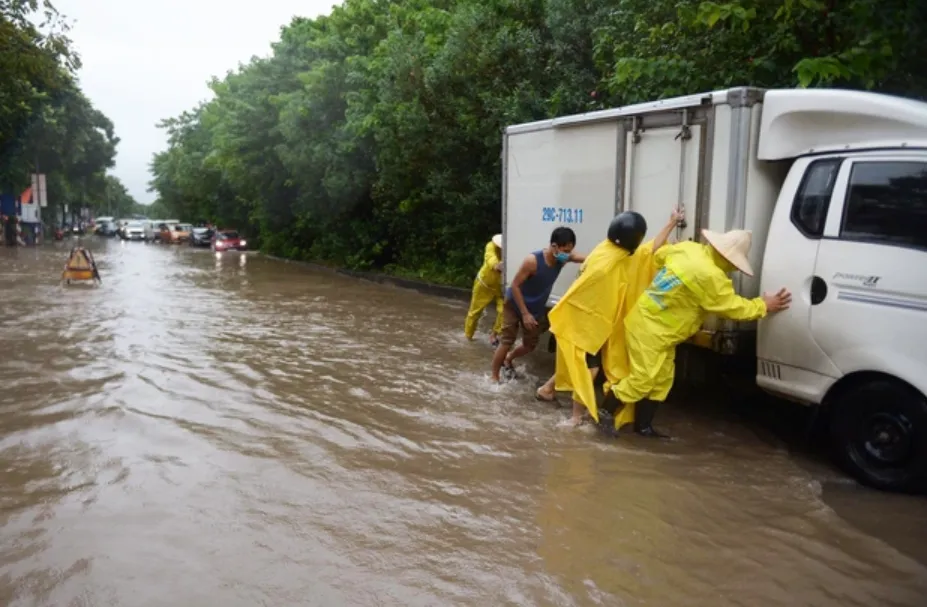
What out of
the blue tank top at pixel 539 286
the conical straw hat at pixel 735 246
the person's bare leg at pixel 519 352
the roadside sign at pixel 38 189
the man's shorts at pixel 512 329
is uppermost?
the roadside sign at pixel 38 189

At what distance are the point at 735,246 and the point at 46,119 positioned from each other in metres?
39.8

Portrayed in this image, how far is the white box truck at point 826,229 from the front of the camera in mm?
4945

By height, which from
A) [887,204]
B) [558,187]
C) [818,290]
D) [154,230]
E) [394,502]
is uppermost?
[558,187]

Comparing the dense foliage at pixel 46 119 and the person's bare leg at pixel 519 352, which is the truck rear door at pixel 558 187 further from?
the dense foliage at pixel 46 119

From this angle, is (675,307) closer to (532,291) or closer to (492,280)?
(532,291)

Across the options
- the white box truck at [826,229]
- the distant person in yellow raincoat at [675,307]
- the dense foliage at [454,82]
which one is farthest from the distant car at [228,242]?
the distant person in yellow raincoat at [675,307]

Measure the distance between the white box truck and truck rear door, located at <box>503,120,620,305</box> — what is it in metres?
0.65

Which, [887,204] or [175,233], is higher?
[887,204]

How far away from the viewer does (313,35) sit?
1072 inches

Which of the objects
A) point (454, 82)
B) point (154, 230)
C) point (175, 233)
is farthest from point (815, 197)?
point (154, 230)

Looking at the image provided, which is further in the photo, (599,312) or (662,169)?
(662,169)

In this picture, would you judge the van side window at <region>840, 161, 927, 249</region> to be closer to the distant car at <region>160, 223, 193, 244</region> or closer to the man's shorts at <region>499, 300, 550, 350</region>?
the man's shorts at <region>499, 300, 550, 350</region>

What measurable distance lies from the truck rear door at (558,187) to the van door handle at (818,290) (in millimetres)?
2244

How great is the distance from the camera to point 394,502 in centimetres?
507
